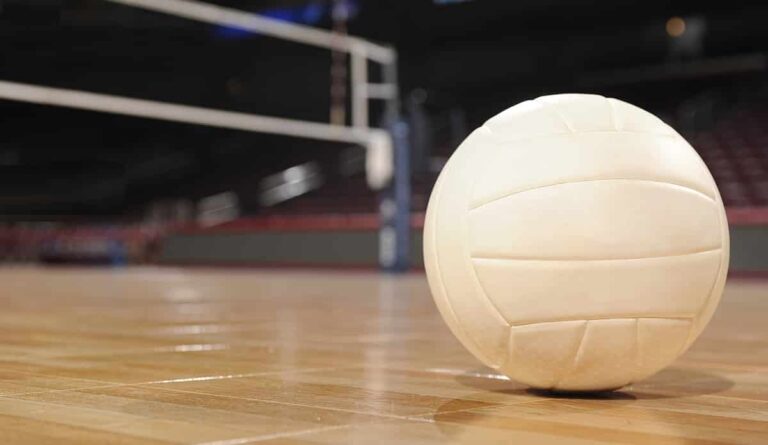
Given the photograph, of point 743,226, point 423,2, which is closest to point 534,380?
point 743,226

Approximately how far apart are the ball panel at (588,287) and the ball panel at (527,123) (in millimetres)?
236

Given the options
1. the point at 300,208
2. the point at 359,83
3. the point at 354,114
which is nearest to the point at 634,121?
the point at 359,83

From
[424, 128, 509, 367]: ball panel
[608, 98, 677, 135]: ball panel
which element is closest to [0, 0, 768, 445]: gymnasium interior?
[424, 128, 509, 367]: ball panel

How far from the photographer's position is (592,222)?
165 cm

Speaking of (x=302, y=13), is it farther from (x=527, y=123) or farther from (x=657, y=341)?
(x=657, y=341)

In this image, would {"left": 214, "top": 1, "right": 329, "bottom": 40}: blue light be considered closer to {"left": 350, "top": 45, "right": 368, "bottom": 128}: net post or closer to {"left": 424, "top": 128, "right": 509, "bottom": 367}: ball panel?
{"left": 350, "top": 45, "right": 368, "bottom": 128}: net post

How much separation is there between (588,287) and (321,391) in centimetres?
53

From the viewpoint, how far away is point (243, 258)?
12562mm

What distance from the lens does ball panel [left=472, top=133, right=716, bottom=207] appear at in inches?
66.1

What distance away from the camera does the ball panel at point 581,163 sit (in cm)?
168

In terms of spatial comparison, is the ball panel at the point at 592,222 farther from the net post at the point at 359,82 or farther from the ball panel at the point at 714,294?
the net post at the point at 359,82

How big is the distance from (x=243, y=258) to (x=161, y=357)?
1019cm

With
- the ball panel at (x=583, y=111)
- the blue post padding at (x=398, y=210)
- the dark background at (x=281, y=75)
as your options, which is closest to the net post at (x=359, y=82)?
the blue post padding at (x=398, y=210)

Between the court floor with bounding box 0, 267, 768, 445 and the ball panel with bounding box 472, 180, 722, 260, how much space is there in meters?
0.26
